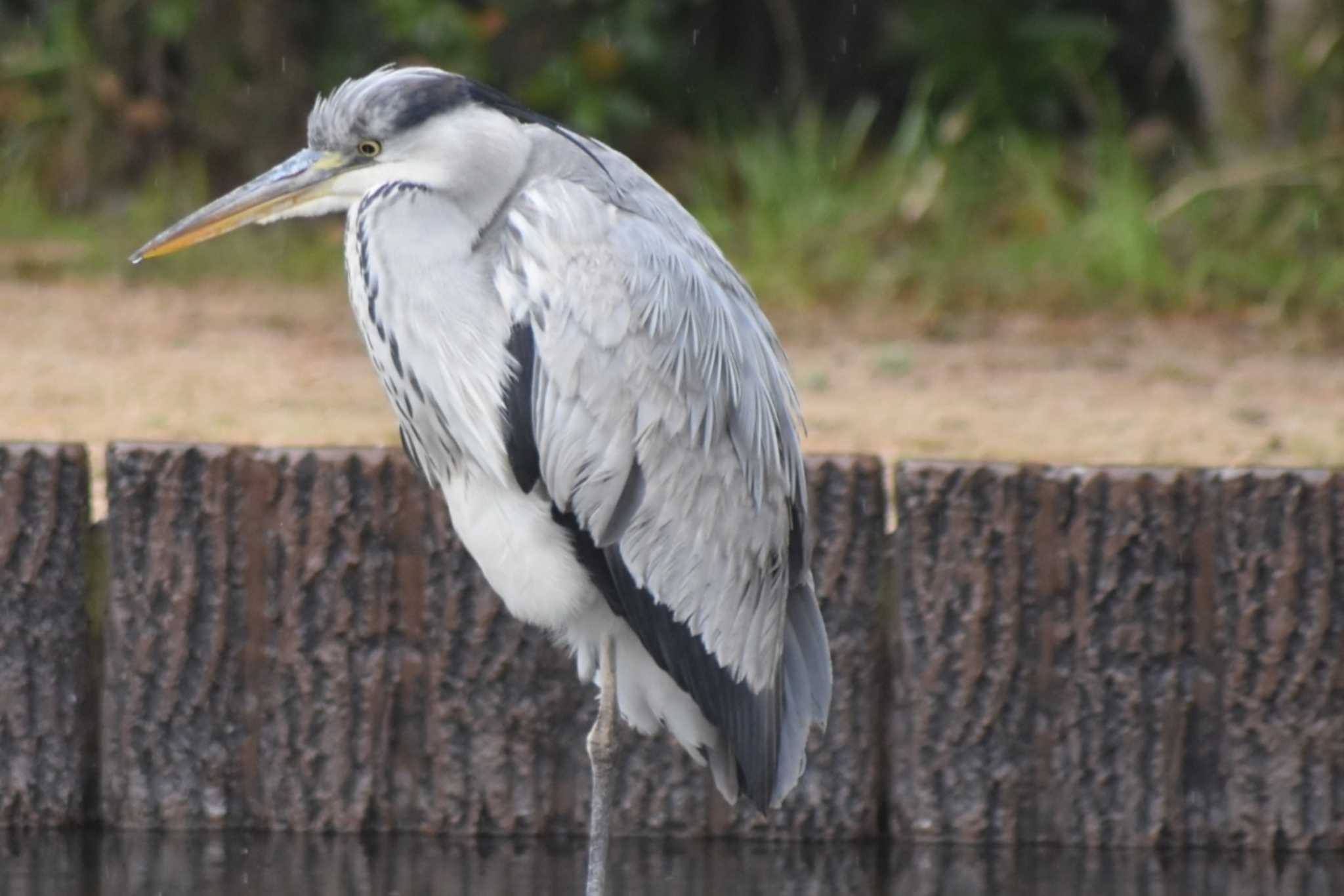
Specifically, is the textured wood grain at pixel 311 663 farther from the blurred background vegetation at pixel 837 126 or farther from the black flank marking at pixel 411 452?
the blurred background vegetation at pixel 837 126

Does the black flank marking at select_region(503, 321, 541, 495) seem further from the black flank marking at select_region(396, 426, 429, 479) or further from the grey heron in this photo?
the black flank marking at select_region(396, 426, 429, 479)

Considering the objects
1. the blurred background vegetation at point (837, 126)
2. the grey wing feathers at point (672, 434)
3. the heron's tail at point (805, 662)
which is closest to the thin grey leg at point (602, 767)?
the grey wing feathers at point (672, 434)

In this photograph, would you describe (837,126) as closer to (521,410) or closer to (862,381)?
(862,381)

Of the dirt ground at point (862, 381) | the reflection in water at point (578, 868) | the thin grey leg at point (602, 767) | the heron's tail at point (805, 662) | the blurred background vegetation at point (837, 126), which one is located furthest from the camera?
the blurred background vegetation at point (837, 126)

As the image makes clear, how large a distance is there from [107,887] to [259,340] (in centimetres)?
386

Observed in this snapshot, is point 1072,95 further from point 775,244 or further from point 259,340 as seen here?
point 259,340

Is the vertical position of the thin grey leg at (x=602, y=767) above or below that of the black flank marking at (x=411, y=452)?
below

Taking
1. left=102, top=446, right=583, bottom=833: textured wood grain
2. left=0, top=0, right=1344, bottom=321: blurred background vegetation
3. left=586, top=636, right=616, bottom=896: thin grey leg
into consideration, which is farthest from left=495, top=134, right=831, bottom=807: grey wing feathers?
left=0, top=0, right=1344, bottom=321: blurred background vegetation

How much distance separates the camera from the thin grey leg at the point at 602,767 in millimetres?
3074

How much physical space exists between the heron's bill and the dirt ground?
147cm

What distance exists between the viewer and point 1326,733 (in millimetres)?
3555

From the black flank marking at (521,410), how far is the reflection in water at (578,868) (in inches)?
32.6

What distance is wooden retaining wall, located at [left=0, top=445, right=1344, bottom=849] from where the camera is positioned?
356 cm

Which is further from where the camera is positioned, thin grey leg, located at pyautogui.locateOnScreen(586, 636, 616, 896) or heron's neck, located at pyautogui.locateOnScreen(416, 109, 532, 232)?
thin grey leg, located at pyautogui.locateOnScreen(586, 636, 616, 896)
